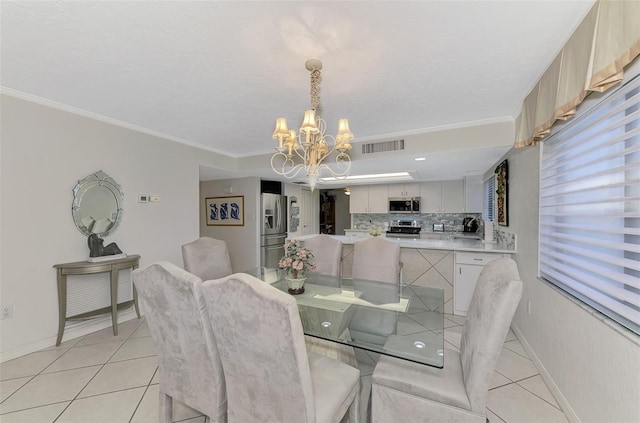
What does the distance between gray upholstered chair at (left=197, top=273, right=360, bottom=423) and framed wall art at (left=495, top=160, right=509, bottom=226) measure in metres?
3.10

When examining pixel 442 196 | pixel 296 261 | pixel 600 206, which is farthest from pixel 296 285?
pixel 442 196

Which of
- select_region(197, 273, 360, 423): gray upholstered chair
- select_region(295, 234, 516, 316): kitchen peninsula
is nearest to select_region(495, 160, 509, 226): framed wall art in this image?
select_region(295, 234, 516, 316): kitchen peninsula

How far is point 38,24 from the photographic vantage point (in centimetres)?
156

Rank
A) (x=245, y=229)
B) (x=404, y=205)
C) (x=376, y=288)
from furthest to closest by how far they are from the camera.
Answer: (x=404, y=205)
(x=245, y=229)
(x=376, y=288)

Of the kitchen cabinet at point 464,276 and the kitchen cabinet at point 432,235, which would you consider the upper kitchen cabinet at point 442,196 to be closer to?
the kitchen cabinet at point 432,235

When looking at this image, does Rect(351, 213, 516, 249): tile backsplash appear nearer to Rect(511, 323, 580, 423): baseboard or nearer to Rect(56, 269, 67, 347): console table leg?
Rect(511, 323, 580, 423): baseboard

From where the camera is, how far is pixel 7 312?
2379 millimetres

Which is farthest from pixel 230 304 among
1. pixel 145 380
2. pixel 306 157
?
pixel 145 380

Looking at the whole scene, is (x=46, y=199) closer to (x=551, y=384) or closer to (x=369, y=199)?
(x=551, y=384)

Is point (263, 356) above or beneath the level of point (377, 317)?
above

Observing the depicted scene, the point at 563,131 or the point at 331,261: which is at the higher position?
the point at 563,131

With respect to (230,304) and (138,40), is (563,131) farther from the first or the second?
(138,40)

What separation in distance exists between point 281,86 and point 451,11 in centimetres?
132

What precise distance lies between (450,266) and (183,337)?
3245 millimetres
